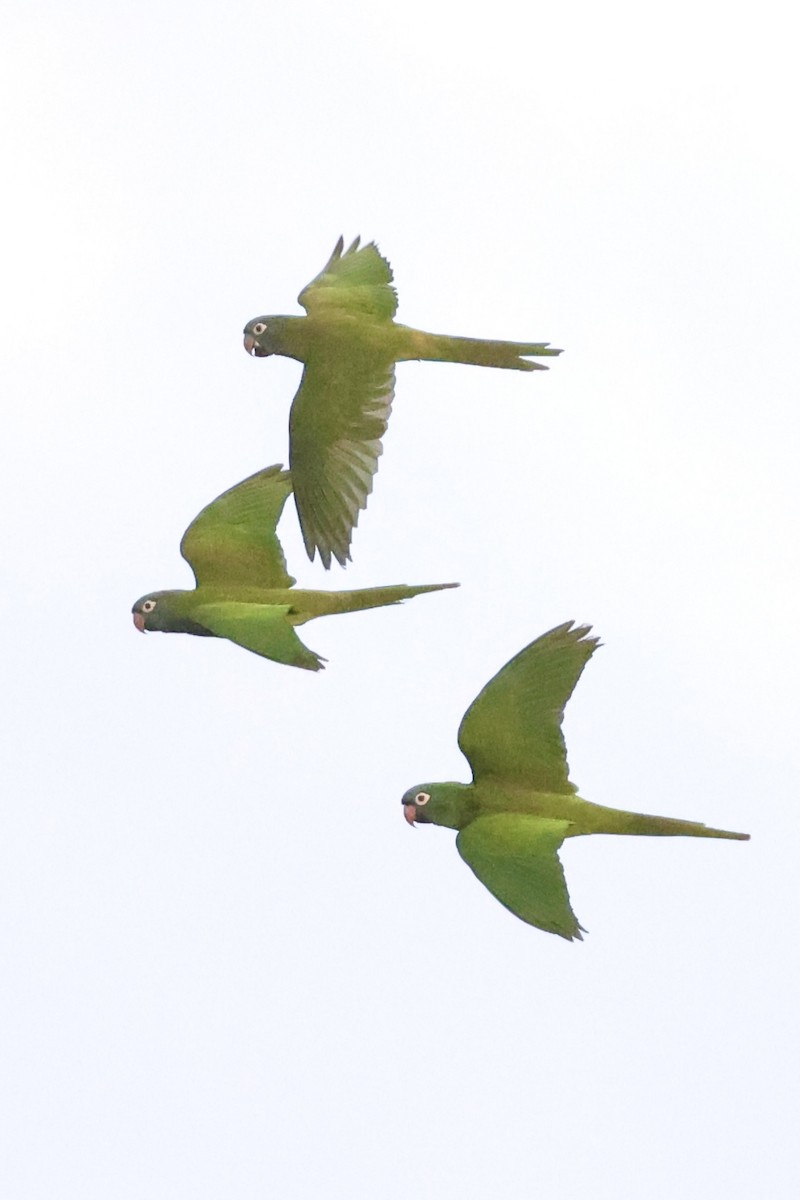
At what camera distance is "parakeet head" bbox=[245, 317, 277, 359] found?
15656 mm

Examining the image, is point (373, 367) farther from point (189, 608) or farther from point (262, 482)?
point (189, 608)

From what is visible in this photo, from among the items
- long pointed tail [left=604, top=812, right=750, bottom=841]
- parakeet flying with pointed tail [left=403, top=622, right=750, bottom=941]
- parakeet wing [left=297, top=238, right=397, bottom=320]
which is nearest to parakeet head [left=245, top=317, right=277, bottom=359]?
parakeet wing [left=297, top=238, right=397, bottom=320]

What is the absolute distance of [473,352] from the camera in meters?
15.6

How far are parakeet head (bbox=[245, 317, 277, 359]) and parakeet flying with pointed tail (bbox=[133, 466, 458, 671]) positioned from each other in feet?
3.97

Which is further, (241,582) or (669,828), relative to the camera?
(241,582)

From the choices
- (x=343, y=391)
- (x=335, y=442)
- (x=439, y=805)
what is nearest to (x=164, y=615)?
(x=335, y=442)

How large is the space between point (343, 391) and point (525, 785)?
3.41 meters

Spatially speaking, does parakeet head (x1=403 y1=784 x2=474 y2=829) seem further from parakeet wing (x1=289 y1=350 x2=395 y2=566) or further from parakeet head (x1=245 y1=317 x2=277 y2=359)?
parakeet head (x1=245 y1=317 x2=277 y2=359)

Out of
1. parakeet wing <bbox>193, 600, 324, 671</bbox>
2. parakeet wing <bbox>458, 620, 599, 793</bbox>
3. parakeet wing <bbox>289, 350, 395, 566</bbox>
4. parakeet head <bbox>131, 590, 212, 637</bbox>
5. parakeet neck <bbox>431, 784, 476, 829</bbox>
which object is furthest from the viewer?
parakeet wing <bbox>289, 350, 395, 566</bbox>

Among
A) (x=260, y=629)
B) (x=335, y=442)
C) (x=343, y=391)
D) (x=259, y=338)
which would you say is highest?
(x=259, y=338)

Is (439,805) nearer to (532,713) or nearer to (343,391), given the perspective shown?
(532,713)

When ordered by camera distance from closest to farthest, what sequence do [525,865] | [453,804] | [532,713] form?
[525,865] < [532,713] < [453,804]

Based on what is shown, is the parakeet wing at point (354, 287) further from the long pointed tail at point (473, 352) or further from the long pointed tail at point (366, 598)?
the long pointed tail at point (366, 598)

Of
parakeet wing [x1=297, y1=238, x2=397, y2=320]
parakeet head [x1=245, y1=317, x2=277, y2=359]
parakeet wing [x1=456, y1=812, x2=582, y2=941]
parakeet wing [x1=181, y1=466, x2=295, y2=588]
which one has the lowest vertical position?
parakeet wing [x1=456, y1=812, x2=582, y2=941]
